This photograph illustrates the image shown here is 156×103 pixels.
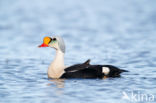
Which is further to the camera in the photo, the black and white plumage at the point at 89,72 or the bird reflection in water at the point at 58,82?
the black and white plumage at the point at 89,72

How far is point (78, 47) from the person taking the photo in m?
18.9

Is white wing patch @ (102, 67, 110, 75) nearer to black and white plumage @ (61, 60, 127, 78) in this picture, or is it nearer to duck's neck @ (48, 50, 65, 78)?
black and white plumage @ (61, 60, 127, 78)

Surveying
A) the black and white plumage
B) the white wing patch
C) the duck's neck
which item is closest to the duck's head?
the duck's neck

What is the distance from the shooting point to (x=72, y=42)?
Answer: 20.3 meters

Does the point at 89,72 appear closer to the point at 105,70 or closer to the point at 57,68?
the point at 105,70

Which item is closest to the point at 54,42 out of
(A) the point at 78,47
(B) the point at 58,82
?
(B) the point at 58,82

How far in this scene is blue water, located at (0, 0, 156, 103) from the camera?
1059cm

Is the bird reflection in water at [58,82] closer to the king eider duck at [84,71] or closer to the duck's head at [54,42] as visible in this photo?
the king eider duck at [84,71]

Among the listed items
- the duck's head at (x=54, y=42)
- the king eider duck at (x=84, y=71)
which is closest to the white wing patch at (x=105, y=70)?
the king eider duck at (x=84, y=71)

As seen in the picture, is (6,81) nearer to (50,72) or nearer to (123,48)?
(50,72)

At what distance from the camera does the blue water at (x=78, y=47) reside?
10586 mm

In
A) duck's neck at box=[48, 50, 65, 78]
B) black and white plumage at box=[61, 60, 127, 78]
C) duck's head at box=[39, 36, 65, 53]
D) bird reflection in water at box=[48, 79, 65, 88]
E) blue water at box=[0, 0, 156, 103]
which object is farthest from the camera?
duck's head at box=[39, 36, 65, 53]

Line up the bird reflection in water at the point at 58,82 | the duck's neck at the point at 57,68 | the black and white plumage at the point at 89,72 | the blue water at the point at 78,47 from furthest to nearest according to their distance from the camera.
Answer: the duck's neck at the point at 57,68 → the black and white plumage at the point at 89,72 → the bird reflection in water at the point at 58,82 → the blue water at the point at 78,47

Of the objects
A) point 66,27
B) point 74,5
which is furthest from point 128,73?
point 74,5
